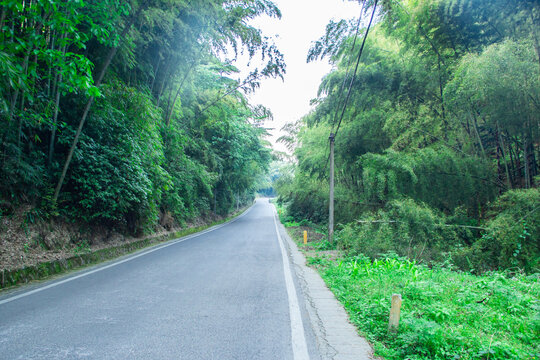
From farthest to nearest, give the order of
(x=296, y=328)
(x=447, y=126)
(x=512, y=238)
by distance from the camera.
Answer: (x=447, y=126) → (x=512, y=238) → (x=296, y=328)

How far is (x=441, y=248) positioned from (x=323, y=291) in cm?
461

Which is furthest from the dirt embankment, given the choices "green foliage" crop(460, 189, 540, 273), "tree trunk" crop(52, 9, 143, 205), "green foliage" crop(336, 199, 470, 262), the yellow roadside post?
"green foliage" crop(460, 189, 540, 273)

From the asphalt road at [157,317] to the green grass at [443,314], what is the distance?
2.73 feet

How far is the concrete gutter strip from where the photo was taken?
275 centimetres

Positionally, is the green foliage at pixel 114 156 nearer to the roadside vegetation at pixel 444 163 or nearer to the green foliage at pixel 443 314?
the roadside vegetation at pixel 444 163

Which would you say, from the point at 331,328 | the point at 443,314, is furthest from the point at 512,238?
the point at 331,328

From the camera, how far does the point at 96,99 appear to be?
6723 mm

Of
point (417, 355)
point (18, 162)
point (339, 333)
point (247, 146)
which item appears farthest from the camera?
point (247, 146)

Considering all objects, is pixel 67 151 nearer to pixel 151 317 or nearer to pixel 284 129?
pixel 151 317

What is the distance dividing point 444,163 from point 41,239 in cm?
1010

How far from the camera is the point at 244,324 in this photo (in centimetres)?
328

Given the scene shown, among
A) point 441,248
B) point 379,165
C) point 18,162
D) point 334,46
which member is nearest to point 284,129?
point 334,46

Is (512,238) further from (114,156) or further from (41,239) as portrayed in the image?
(41,239)

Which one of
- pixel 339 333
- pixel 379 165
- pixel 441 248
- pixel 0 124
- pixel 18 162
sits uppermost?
pixel 0 124
